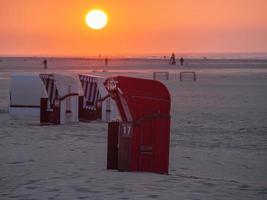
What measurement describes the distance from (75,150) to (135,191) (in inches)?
186

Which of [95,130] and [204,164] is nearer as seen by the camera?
[204,164]

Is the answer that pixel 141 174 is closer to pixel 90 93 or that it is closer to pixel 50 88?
pixel 50 88

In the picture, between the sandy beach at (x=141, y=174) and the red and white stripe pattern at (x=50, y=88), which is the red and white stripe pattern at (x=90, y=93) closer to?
the sandy beach at (x=141, y=174)

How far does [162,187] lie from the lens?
7758 millimetres

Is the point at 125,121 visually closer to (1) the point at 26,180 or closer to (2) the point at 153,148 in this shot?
(2) the point at 153,148

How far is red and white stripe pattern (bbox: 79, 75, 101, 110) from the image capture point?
58.3ft

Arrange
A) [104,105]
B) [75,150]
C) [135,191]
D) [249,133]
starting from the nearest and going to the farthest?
1. [135,191]
2. [75,150]
3. [249,133]
4. [104,105]

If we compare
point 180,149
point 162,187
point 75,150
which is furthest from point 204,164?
point 162,187

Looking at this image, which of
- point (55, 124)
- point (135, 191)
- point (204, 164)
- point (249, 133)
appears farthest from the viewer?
point (55, 124)

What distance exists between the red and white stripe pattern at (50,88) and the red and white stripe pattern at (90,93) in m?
1.27

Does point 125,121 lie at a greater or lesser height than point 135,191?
greater

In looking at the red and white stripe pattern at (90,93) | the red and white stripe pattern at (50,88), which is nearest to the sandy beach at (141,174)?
the red and white stripe pattern at (50,88)

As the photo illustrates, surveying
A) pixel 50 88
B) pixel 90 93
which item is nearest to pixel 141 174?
pixel 50 88

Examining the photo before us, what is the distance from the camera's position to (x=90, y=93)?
1803 cm
